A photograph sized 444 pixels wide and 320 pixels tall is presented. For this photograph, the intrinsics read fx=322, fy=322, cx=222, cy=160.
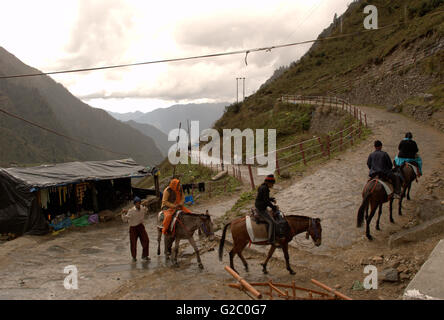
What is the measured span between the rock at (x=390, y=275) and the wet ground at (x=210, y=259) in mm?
123

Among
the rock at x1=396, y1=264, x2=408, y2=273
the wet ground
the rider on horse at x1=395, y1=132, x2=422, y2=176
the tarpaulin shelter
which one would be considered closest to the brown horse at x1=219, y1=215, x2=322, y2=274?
the wet ground

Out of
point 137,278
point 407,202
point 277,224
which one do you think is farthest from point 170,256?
point 407,202

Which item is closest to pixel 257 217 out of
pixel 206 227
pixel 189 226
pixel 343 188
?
pixel 206 227

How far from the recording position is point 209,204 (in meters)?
19.0

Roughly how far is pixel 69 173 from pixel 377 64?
36738 millimetres

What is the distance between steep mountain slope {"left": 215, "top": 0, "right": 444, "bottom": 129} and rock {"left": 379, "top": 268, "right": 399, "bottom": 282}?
9661 mm

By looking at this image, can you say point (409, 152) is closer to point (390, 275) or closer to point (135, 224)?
point (390, 275)

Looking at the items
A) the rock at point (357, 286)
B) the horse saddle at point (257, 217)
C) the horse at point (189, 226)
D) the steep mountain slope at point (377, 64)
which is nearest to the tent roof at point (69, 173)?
the horse at point (189, 226)

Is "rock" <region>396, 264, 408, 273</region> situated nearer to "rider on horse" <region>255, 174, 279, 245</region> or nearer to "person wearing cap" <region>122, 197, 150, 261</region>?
"rider on horse" <region>255, 174, 279, 245</region>

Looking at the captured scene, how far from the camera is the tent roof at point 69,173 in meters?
13.8

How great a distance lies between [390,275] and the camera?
6418 mm

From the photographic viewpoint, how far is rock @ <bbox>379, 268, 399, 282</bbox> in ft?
20.8
